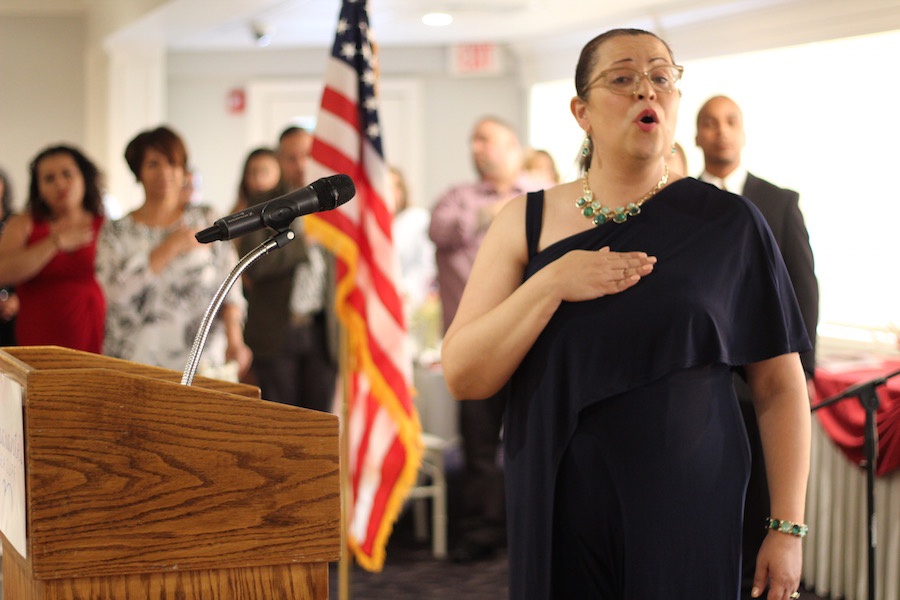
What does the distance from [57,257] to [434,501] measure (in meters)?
1.91

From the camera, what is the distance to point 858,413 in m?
3.56

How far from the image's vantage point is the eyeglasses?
1.78m

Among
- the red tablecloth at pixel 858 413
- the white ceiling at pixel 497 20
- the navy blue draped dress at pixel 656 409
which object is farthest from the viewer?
the white ceiling at pixel 497 20

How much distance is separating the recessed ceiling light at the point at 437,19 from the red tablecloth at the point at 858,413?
180 inches

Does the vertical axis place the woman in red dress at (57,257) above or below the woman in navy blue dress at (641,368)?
above

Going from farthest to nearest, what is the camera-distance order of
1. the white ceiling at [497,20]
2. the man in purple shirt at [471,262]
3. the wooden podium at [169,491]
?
the white ceiling at [497,20]
the man in purple shirt at [471,262]
the wooden podium at [169,491]

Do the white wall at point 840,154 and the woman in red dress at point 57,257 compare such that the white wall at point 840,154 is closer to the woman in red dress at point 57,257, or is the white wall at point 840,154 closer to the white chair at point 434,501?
the white chair at point 434,501

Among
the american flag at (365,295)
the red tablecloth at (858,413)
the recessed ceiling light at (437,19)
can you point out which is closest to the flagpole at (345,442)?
the american flag at (365,295)

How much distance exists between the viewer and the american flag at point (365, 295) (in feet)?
12.1

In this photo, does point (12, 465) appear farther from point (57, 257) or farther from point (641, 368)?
point (57, 257)

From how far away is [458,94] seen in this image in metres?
9.59

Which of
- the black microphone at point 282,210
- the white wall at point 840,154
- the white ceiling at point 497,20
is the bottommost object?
the black microphone at point 282,210

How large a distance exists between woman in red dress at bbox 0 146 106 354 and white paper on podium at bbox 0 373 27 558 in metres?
2.57

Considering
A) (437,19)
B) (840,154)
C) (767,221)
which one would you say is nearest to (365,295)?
(767,221)
